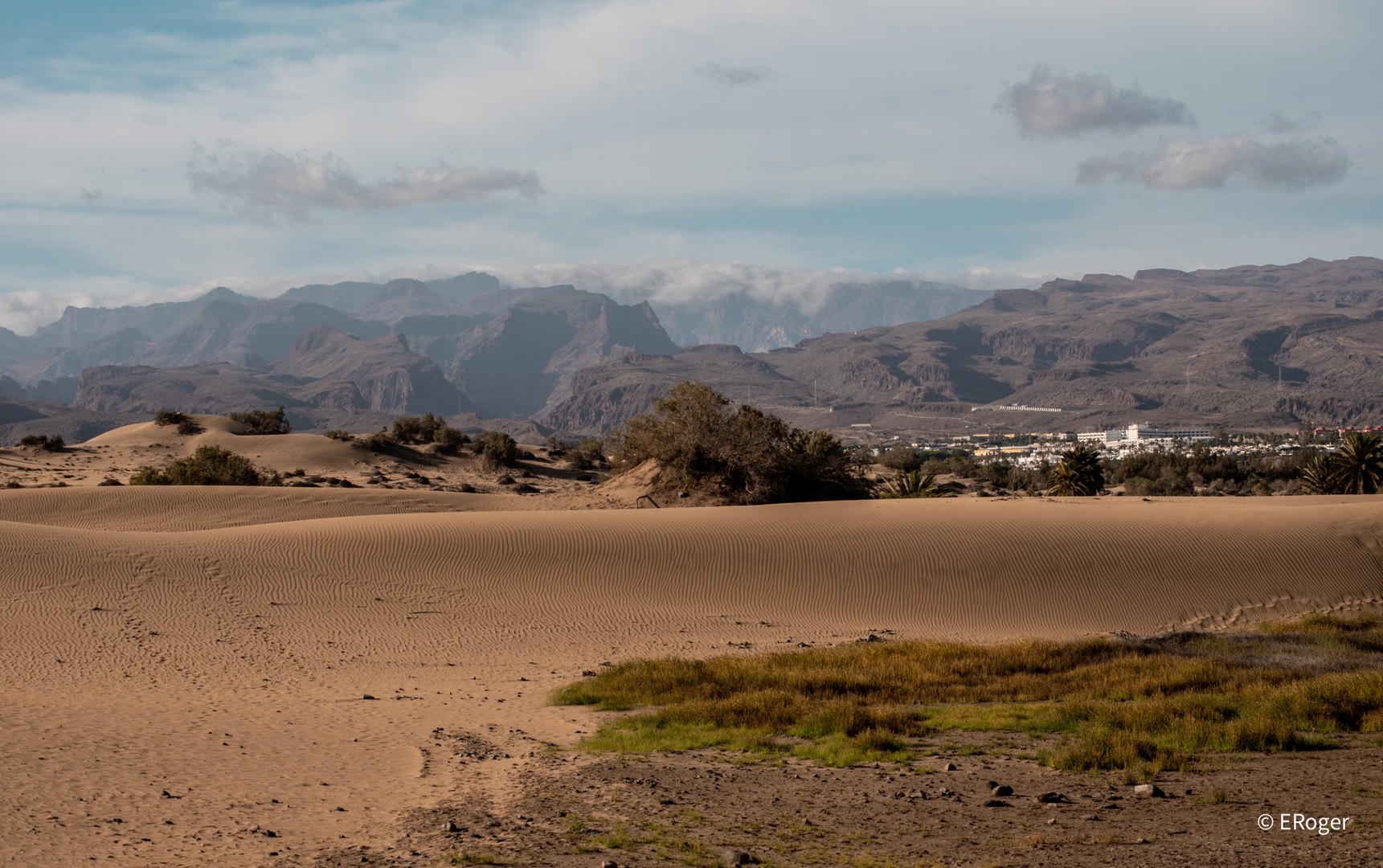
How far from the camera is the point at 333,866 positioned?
6.70 metres

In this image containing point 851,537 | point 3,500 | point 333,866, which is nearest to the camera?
point 333,866

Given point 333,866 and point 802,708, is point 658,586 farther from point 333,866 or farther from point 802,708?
point 333,866

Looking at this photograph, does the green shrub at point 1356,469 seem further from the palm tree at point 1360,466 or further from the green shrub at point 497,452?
the green shrub at point 497,452

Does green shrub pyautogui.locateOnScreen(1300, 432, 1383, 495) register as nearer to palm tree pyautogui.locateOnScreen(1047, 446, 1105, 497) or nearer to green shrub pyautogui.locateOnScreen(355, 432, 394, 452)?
palm tree pyautogui.locateOnScreen(1047, 446, 1105, 497)

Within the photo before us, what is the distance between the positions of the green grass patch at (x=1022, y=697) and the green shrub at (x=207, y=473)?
31.5 m

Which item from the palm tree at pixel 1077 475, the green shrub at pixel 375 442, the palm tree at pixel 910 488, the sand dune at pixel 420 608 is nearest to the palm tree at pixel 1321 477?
the palm tree at pixel 1077 475

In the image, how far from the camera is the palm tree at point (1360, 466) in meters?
35.4

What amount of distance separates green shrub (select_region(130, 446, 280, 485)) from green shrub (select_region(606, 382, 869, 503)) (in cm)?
2001

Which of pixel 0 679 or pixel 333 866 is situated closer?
pixel 333 866

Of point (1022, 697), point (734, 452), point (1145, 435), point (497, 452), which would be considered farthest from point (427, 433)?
point (1145, 435)

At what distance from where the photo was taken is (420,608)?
17.8m

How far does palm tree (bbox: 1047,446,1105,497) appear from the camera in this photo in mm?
36656

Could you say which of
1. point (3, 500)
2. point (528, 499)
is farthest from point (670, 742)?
point (3, 500)

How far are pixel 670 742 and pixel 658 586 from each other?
9.66 m
